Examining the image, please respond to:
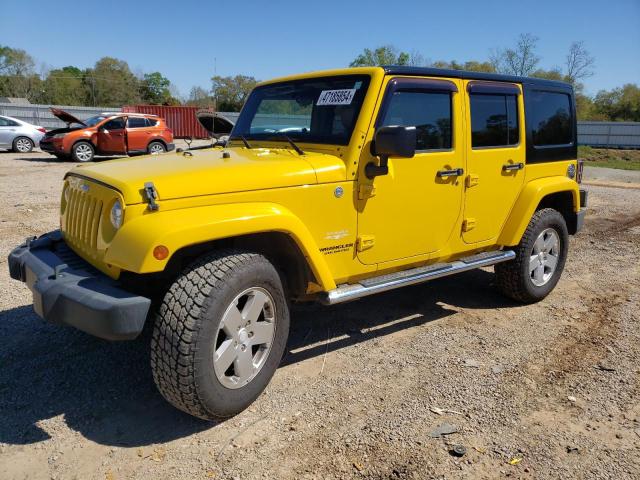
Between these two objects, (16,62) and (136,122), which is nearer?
(136,122)

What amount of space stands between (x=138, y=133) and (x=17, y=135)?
539 centimetres

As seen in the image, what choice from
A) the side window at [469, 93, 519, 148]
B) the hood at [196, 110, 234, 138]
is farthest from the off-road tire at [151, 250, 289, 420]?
the hood at [196, 110, 234, 138]

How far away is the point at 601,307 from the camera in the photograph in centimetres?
494

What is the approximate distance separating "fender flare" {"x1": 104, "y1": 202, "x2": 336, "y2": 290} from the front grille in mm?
367

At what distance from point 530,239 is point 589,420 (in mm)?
1990

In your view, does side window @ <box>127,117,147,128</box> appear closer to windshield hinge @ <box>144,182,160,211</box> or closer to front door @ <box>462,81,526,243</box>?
front door @ <box>462,81,526,243</box>

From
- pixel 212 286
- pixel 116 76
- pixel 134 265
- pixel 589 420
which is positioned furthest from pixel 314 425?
pixel 116 76

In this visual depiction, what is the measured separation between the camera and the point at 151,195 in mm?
2656

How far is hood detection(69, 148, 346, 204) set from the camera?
2.75 m

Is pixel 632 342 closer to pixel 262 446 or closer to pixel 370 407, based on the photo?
pixel 370 407

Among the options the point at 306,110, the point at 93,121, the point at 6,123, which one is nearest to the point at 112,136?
the point at 93,121

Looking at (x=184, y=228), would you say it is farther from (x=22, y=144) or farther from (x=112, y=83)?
(x=112, y=83)

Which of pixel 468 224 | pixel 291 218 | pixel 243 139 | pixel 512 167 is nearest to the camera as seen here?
pixel 291 218

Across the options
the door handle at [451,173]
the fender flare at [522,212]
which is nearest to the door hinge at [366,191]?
the door handle at [451,173]
